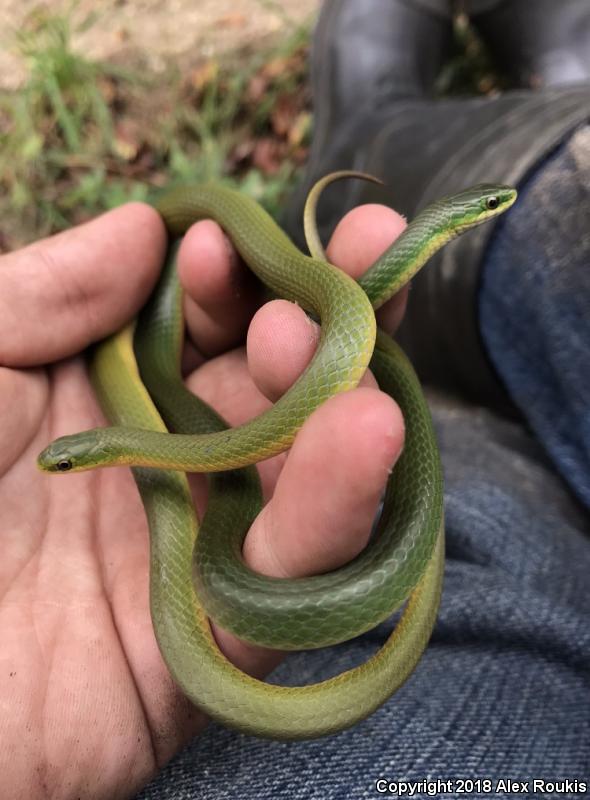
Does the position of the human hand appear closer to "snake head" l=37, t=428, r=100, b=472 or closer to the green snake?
the green snake

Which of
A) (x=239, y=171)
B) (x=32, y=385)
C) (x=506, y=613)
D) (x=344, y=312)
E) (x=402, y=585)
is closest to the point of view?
(x=402, y=585)

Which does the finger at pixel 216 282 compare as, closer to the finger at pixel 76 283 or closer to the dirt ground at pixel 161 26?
the finger at pixel 76 283

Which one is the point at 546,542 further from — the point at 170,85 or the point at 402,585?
the point at 170,85

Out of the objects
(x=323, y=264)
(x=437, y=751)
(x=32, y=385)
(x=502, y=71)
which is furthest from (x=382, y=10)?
(x=437, y=751)

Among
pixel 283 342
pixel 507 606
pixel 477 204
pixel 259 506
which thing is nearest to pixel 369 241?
pixel 477 204

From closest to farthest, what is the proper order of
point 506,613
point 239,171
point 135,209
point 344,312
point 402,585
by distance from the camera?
point 402,585 < point 344,312 < point 506,613 < point 135,209 < point 239,171

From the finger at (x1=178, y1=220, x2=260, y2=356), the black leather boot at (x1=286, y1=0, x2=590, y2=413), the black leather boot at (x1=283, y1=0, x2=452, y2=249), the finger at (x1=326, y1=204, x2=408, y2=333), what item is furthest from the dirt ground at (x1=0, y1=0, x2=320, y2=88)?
the finger at (x1=326, y1=204, x2=408, y2=333)
